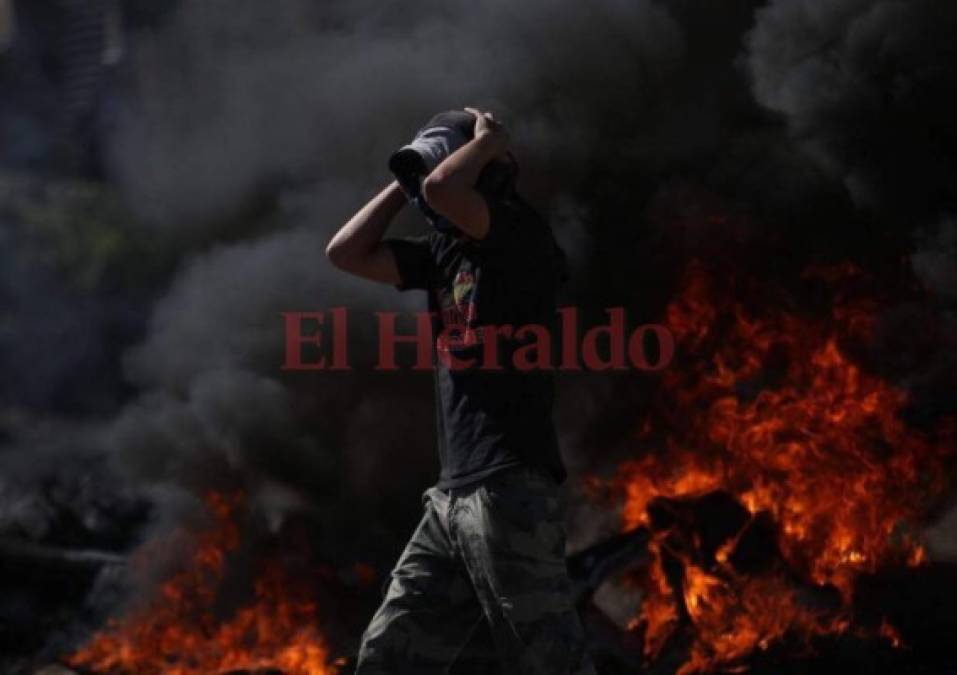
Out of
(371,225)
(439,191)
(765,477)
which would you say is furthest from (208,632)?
(439,191)

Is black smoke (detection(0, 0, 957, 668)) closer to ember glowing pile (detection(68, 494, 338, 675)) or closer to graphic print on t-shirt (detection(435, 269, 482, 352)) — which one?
ember glowing pile (detection(68, 494, 338, 675))

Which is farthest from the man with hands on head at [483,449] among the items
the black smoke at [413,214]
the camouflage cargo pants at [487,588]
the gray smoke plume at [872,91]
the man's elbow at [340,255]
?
the gray smoke plume at [872,91]

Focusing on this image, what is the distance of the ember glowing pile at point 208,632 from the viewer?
17.9 ft

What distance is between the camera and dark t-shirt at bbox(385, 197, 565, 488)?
308cm

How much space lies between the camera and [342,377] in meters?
6.84

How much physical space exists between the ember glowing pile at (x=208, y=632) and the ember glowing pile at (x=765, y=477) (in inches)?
64.0

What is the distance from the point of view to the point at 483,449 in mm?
3070

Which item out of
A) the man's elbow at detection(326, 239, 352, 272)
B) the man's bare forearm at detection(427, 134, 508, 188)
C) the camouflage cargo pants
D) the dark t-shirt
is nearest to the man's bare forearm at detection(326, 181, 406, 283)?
the man's elbow at detection(326, 239, 352, 272)

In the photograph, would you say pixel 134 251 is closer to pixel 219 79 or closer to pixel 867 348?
pixel 219 79

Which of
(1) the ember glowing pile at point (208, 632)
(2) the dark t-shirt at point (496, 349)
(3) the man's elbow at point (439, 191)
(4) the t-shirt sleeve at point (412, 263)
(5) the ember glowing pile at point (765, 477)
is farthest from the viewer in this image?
(1) the ember glowing pile at point (208, 632)

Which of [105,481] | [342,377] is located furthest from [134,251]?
[342,377]

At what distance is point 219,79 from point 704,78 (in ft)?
12.2

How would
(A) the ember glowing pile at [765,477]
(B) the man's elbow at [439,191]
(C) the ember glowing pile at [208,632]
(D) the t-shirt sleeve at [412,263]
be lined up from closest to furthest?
(B) the man's elbow at [439,191] < (D) the t-shirt sleeve at [412,263] < (A) the ember glowing pile at [765,477] < (C) the ember glowing pile at [208,632]

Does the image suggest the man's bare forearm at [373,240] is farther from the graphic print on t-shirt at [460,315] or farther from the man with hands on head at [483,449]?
the graphic print on t-shirt at [460,315]
